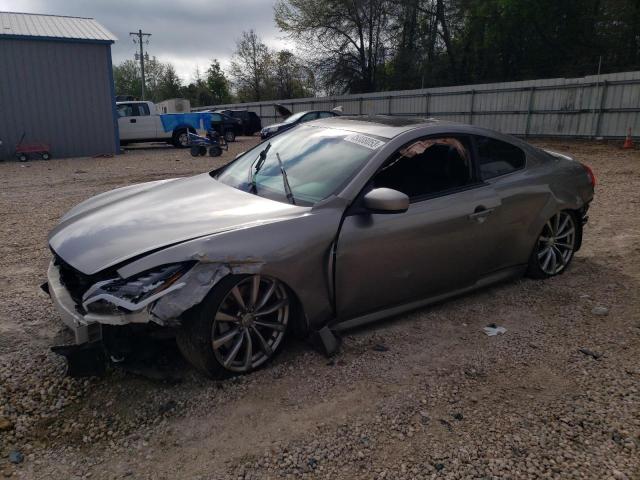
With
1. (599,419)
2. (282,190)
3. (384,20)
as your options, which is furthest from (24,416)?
(384,20)

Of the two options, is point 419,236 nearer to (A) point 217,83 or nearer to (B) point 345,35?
(B) point 345,35

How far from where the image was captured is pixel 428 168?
3.57m

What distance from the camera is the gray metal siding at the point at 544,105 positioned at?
55.9ft

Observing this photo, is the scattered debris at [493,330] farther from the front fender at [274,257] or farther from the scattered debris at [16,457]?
the scattered debris at [16,457]

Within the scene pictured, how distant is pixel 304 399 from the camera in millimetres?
2707

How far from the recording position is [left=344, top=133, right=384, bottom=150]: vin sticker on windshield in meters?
3.41

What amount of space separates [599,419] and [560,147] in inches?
651

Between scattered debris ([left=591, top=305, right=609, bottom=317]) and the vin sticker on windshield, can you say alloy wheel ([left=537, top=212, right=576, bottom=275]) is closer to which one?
scattered debris ([left=591, top=305, right=609, bottom=317])

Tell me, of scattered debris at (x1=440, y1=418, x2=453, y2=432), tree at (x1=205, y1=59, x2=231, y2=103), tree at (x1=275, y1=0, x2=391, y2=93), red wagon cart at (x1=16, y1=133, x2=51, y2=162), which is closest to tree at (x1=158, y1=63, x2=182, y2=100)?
tree at (x1=205, y1=59, x2=231, y2=103)

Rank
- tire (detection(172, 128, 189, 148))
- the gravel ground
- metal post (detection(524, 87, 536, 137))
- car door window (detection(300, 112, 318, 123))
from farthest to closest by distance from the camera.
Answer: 1. tire (detection(172, 128, 189, 148))
2. metal post (detection(524, 87, 536, 137))
3. car door window (detection(300, 112, 318, 123))
4. the gravel ground

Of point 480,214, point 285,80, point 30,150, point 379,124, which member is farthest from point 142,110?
point 285,80

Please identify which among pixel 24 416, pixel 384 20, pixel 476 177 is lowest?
pixel 24 416

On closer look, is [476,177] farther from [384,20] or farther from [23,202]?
[384,20]

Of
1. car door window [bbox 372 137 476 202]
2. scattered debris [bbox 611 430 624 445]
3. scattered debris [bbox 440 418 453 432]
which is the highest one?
car door window [bbox 372 137 476 202]
